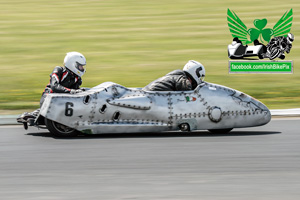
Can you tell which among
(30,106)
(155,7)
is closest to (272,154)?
(30,106)

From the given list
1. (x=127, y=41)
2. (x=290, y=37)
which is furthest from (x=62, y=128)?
(x=290, y=37)

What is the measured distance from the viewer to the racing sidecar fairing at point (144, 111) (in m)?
9.30

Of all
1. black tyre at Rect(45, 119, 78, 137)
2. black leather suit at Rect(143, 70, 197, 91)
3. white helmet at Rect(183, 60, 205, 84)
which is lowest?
black tyre at Rect(45, 119, 78, 137)

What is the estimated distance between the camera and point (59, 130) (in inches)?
376

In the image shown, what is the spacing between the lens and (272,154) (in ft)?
25.8

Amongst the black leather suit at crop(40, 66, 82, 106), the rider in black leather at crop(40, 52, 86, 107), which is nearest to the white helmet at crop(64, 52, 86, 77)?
the rider in black leather at crop(40, 52, 86, 107)

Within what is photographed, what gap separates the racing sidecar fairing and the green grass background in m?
4.14

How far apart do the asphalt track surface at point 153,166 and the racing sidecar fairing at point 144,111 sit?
0.21 metres

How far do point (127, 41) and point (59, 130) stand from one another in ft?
42.9

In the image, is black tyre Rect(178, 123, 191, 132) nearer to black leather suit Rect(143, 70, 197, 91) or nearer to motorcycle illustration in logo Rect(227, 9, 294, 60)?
black leather suit Rect(143, 70, 197, 91)

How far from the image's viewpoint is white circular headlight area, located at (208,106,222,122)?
943 centimetres

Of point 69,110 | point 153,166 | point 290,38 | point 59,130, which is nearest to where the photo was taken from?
point 153,166

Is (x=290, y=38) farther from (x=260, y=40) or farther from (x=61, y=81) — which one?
(x=61, y=81)

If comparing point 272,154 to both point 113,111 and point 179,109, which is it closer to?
point 179,109
